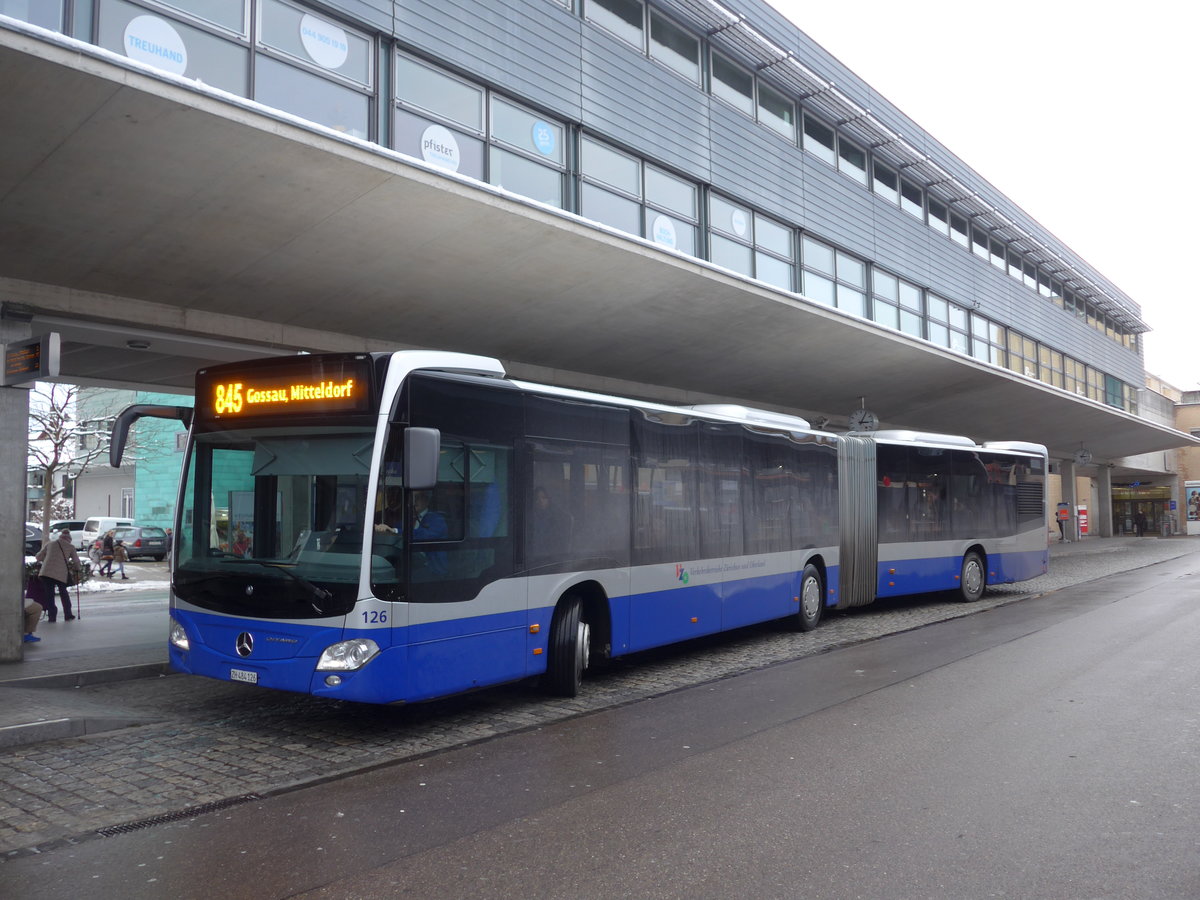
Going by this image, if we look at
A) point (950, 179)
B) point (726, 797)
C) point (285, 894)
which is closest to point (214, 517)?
point (285, 894)

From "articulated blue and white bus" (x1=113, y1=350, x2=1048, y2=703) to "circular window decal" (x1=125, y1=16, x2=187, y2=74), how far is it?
4.39m

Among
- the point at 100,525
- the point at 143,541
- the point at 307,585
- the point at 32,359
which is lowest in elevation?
the point at 143,541

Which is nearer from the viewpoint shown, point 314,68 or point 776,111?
point 314,68

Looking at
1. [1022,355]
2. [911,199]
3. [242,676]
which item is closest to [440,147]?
[242,676]

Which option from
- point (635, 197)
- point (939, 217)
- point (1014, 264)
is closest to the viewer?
point (635, 197)

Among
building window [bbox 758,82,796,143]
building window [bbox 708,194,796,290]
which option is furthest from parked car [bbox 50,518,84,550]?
building window [bbox 758,82,796,143]

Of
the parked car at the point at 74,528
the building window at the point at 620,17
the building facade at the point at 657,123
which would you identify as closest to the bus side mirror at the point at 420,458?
the building facade at the point at 657,123

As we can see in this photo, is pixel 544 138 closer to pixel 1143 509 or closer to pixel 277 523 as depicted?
pixel 277 523

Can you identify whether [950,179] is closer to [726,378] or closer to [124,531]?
[726,378]

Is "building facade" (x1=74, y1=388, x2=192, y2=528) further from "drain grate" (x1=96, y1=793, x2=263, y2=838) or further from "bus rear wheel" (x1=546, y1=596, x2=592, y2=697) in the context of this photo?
"drain grate" (x1=96, y1=793, x2=263, y2=838)

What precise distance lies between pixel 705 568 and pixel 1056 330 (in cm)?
3202

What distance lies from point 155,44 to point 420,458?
661 cm

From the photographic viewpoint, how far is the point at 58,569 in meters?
14.0

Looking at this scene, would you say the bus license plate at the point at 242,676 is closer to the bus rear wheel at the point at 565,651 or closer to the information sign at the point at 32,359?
the bus rear wheel at the point at 565,651
